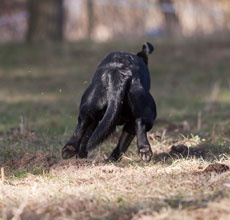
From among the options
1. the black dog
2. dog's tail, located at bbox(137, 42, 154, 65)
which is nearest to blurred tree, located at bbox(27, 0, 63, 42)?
dog's tail, located at bbox(137, 42, 154, 65)

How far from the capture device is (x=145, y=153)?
A: 4230 millimetres

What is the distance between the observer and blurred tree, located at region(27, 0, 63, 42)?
13.5 metres

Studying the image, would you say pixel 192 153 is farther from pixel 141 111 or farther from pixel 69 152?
pixel 69 152

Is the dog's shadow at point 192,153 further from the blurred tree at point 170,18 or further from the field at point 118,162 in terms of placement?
the blurred tree at point 170,18

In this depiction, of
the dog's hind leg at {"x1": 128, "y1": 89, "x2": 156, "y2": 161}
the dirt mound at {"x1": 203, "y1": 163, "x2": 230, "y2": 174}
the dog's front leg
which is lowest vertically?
the dirt mound at {"x1": 203, "y1": 163, "x2": 230, "y2": 174}

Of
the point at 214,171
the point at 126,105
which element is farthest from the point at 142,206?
the point at 126,105

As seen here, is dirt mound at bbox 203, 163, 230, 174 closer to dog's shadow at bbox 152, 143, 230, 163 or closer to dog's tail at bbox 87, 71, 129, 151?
dog's shadow at bbox 152, 143, 230, 163

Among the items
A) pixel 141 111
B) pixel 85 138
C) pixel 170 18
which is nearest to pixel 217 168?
pixel 141 111

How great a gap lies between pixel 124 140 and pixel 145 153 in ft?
1.80

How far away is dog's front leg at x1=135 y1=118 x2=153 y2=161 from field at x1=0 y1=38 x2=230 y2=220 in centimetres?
12

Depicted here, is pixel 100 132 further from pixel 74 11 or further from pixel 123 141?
pixel 74 11

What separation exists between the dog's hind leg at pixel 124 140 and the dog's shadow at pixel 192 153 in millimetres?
305

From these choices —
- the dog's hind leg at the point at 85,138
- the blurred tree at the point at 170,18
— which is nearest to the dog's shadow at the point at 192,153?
the dog's hind leg at the point at 85,138

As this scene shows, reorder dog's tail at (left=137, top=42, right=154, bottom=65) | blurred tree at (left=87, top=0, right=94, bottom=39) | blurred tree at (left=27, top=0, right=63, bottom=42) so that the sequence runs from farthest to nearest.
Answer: blurred tree at (left=87, top=0, right=94, bottom=39) < blurred tree at (left=27, top=0, right=63, bottom=42) < dog's tail at (left=137, top=42, right=154, bottom=65)
